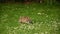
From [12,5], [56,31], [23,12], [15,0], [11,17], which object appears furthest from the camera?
[15,0]

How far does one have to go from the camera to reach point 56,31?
31.0 feet

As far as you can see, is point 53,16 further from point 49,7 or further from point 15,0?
point 15,0

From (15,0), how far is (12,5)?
3.48 feet

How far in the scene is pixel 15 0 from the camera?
1523 centimetres

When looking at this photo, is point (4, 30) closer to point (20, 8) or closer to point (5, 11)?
point (5, 11)

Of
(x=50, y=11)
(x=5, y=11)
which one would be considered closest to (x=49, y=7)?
(x=50, y=11)

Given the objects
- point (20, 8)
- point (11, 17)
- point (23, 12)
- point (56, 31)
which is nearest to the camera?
point (56, 31)

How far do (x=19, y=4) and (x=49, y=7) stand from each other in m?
2.44

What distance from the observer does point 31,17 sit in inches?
446

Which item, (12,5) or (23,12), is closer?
(23,12)

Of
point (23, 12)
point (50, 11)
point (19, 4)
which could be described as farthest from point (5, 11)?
point (50, 11)

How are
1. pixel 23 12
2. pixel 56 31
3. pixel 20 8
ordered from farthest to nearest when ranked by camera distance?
pixel 20 8, pixel 23 12, pixel 56 31

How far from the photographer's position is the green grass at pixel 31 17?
9456 millimetres

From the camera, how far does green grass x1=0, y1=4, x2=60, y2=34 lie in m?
9.46
